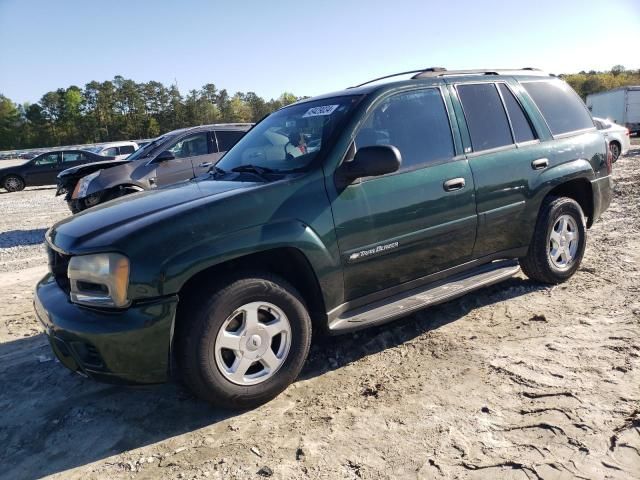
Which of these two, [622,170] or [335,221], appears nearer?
[335,221]

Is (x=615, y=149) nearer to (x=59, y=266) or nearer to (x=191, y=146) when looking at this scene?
(x=191, y=146)

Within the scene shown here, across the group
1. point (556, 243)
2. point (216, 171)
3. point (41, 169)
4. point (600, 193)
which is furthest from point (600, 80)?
point (216, 171)

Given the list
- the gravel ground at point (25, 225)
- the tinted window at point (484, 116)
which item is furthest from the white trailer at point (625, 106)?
the gravel ground at point (25, 225)

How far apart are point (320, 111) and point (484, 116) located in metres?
1.41

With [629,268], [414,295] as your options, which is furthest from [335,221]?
[629,268]

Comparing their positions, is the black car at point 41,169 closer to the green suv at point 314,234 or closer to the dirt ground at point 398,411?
the dirt ground at point 398,411

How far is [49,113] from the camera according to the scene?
8256cm

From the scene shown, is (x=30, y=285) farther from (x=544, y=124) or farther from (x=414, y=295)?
(x=544, y=124)

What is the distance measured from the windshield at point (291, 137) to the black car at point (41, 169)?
16.8 metres

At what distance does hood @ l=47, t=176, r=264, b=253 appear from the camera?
8.89 ft

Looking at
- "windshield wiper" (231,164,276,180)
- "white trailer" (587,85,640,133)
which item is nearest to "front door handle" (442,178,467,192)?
"windshield wiper" (231,164,276,180)

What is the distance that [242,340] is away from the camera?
281 centimetres

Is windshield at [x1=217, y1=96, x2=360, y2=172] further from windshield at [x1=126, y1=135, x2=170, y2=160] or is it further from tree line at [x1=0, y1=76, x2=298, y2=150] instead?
tree line at [x1=0, y1=76, x2=298, y2=150]

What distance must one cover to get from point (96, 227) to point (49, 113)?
93806mm
